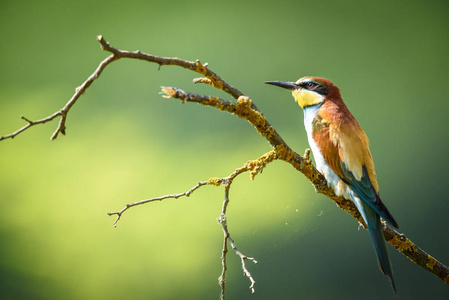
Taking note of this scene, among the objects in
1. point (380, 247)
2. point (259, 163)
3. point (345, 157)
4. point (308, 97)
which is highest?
point (308, 97)

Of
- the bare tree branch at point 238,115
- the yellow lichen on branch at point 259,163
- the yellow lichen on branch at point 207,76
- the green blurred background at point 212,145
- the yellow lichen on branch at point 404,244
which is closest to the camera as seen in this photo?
the bare tree branch at point 238,115

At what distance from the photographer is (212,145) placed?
8.03 ft

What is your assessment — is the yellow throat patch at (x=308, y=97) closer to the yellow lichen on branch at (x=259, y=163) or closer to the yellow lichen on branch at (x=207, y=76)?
the yellow lichen on branch at (x=259, y=163)

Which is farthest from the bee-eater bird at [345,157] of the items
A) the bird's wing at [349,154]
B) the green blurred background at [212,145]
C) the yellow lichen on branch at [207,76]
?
the green blurred background at [212,145]

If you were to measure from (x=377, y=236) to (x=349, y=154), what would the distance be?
24 cm

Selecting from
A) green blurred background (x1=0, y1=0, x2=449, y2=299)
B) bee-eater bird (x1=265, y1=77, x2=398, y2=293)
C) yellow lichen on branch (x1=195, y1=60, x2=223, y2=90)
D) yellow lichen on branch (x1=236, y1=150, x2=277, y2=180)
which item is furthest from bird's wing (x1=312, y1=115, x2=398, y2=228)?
green blurred background (x1=0, y1=0, x2=449, y2=299)

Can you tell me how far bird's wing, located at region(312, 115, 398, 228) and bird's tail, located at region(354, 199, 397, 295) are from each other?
0.03 metres

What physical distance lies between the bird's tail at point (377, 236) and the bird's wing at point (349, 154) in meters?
0.03

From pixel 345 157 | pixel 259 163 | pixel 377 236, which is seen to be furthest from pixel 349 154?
pixel 259 163

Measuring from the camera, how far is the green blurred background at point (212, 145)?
2.25 meters

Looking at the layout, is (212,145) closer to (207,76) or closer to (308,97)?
(308,97)

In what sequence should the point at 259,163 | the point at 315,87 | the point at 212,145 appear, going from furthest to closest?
the point at 212,145
the point at 315,87
the point at 259,163

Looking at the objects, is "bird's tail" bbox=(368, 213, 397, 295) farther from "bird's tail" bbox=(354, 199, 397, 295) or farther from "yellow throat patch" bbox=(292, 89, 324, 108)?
"yellow throat patch" bbox=(292, 89, 324, 108)

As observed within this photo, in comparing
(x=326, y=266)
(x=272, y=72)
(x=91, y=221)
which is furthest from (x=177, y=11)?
(x=326, y=266)
